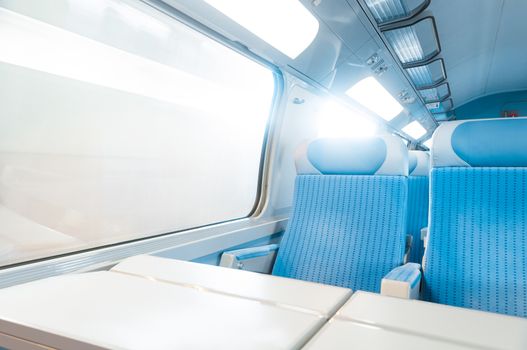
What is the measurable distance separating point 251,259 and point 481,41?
3855 mm

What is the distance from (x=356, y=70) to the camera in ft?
10.6

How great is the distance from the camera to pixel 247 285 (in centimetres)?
110

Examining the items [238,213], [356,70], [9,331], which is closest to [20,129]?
[9,331]

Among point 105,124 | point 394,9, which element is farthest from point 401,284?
point 394,9

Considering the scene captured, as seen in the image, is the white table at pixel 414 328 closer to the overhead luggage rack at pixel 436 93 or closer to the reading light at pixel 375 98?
the reading light at pixel 375 98

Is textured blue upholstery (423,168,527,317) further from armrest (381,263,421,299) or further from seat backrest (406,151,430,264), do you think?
seat backrest (406,151,430,264)

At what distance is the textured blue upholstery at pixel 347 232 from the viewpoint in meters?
1.88

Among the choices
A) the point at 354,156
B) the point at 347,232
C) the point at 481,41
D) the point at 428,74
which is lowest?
the point at 347,232

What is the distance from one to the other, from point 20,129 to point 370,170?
1.68 meters

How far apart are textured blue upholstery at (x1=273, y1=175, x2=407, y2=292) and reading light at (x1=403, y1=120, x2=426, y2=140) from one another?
4864mm

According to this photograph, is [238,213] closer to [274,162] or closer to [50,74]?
[274,162]

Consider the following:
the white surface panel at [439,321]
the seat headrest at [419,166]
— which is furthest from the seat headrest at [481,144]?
the seat headrest at [419,166]

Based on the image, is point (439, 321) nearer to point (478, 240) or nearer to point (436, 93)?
point (478, 240)

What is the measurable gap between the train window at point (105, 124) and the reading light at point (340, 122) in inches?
48.4
